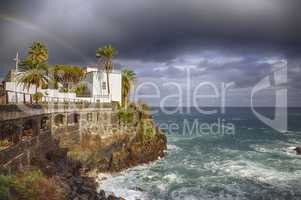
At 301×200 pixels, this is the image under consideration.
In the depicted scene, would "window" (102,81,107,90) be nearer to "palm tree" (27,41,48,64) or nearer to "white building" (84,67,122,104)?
"white building" (84,67,122,104)

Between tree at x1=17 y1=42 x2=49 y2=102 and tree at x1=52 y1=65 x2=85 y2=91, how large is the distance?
20634mm

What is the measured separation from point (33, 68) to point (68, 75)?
87.5 feet

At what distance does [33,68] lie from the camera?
37.7 m

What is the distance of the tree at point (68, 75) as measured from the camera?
63375mm

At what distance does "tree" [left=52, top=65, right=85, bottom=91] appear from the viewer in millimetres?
63375

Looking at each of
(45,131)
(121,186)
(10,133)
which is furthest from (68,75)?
(121,186)

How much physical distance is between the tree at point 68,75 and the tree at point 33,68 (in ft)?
67.7

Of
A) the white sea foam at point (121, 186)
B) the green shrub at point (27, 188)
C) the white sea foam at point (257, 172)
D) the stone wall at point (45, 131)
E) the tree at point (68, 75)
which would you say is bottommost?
the white sea foam at point (257, 172)

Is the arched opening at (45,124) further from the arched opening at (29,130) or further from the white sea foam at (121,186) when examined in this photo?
the white sea foam at (121,186)

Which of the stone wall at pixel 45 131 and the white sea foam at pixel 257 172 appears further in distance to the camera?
the white sea foam at pixel 257 172

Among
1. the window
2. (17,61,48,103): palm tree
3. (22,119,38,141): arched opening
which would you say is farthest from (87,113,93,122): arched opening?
the window

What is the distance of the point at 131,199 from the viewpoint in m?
25.4

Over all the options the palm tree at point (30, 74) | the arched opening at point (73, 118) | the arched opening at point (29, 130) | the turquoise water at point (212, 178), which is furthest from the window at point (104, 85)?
the arched opening at point (29, 130)

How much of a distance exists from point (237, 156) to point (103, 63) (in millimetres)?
34722
